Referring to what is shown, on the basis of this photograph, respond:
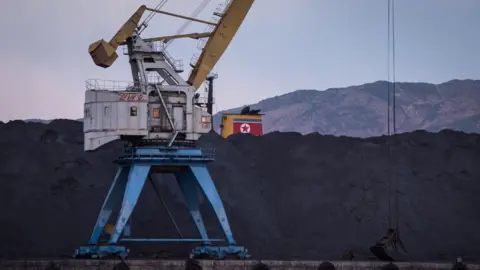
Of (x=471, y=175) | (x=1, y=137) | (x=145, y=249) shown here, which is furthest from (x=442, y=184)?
(x=1, y=137)

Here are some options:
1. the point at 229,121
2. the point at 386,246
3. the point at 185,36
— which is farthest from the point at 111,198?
the point at 229,121

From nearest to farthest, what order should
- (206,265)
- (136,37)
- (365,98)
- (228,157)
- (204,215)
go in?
(206,265) → (136,37) → (204,215) → (228,157) → (365,98)

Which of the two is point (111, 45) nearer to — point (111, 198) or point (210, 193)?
point (111, 198)

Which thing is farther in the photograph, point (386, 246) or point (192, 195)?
point (386, 246)

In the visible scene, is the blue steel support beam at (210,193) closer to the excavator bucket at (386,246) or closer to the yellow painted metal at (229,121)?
the excavator bucket at (386,246)

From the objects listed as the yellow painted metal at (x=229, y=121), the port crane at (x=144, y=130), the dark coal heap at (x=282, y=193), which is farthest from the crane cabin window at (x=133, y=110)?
the yellow painted metal at (x=229, y=121)

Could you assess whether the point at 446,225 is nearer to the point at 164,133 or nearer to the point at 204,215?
the point at 204,215

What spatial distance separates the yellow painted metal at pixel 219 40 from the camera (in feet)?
162

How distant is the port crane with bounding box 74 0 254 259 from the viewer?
4556 centimetres

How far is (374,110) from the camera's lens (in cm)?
17712

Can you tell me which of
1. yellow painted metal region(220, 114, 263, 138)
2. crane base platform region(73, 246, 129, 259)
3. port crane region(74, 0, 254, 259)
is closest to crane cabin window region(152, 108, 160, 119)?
port crane region(74, 0, 254, 259)

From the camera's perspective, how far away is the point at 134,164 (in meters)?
45.6

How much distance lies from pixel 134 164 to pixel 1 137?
55.1 ft

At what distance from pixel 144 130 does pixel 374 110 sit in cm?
13408
